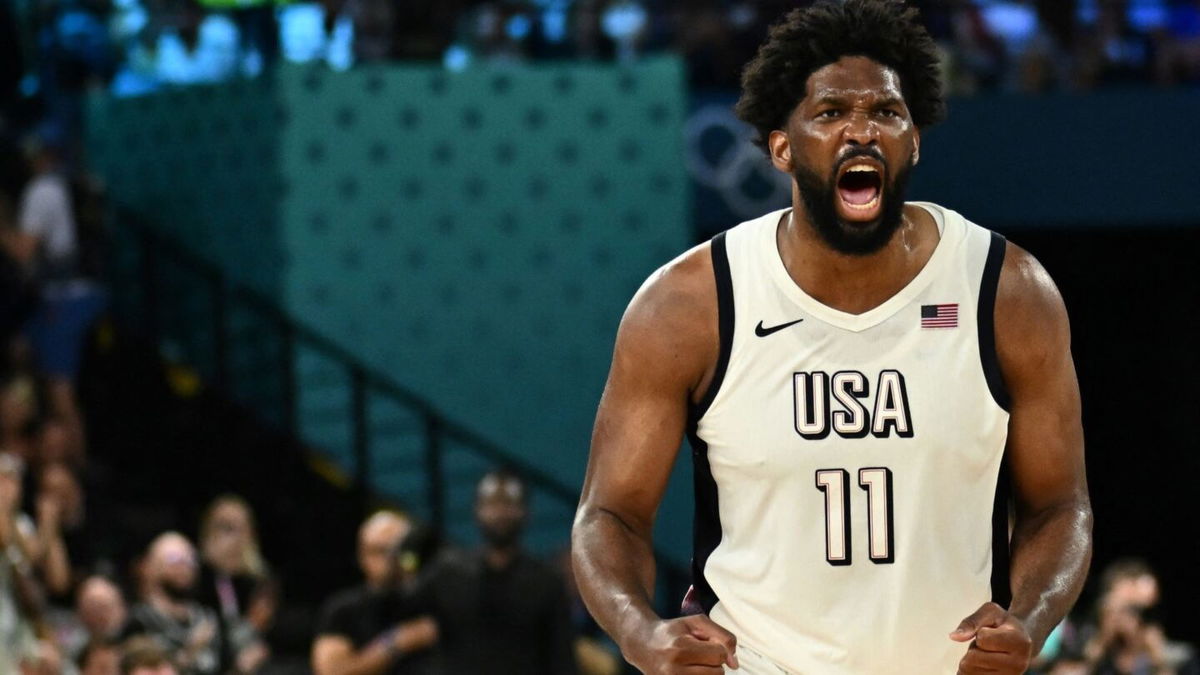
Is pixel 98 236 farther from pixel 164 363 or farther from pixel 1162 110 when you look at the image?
pixel 1162 110

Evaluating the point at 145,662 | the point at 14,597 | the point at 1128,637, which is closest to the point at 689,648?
the point at 145,662

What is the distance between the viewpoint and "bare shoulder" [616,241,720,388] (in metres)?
3.96

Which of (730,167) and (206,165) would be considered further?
(730,167)

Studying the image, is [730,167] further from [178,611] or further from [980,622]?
[980,622]

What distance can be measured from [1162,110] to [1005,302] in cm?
1136

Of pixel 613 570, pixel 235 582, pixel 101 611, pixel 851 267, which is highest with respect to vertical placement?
pixel 851 267

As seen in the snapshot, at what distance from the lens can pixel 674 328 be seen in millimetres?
3955

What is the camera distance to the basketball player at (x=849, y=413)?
383 centimetres

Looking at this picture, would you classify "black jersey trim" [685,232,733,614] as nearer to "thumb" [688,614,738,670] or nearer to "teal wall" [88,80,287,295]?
"thumb" [688,614,738,670]

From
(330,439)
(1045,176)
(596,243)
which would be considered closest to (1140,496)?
(1045,176)

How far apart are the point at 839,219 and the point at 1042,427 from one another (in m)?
0.53

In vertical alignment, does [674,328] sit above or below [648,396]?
above

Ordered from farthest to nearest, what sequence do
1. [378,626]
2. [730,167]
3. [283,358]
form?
[730,167]
[283,358]
[378,626]

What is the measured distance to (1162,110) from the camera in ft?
48.3
